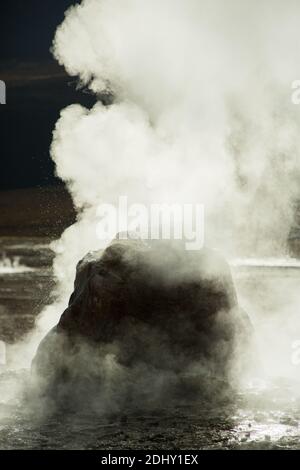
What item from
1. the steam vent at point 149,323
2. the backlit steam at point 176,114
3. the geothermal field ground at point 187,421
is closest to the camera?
the geothermal field ground at point 187,421

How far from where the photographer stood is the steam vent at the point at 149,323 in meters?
8.67

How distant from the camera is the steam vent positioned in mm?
8672

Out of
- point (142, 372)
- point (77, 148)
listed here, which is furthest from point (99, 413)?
point (77, 148)

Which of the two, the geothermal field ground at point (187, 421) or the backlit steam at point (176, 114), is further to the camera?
the backlit steam at point (176, 114)

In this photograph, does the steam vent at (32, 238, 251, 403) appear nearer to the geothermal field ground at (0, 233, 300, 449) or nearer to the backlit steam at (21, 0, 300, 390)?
the geothermal field ground at (0, 233, 300, 449)

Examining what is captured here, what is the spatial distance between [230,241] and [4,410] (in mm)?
5258

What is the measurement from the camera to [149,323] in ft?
29.7

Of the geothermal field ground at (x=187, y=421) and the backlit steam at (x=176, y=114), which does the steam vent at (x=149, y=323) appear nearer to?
the geothermal field ground at (x=187, y=421)

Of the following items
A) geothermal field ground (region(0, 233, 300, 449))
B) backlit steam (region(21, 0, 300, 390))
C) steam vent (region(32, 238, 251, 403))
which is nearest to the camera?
geothermal field ground (region(0, 233, 300, 449))

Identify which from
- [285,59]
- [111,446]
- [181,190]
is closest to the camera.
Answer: [111,446]

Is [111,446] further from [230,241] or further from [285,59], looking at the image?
[285,59]

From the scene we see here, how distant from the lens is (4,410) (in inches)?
319

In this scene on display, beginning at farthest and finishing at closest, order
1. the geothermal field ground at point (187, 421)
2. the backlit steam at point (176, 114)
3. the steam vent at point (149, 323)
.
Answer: the backlit steam at point (176, 114) < the steam vent at point (149, 323) < the geothermal field ground at point (187, 421)

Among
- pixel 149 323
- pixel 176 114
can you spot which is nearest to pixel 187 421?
pixel 149 323
